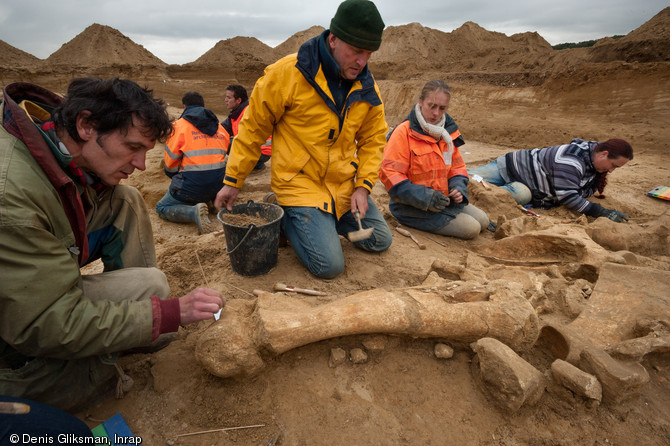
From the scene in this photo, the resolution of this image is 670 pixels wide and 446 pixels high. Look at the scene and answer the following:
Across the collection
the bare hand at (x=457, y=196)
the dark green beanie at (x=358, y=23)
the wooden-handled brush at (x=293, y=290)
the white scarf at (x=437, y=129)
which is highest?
the dark green beanie at (x=358, y=23)

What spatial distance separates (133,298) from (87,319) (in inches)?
17.6

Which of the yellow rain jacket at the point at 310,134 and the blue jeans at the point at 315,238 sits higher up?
the yellow rain jacket at the point at 310,134

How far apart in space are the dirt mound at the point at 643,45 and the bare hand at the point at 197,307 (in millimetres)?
10828

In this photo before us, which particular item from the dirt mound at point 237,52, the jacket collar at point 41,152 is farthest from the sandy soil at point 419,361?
the dirt mound at point 237,52

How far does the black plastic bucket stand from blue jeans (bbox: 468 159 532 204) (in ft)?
11.7

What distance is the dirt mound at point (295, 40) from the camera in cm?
2662

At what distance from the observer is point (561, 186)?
4.59 meters

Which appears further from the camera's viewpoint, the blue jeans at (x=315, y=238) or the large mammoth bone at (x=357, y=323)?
the blue jeans at (x=315, y=238)

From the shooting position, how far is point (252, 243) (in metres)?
2.49

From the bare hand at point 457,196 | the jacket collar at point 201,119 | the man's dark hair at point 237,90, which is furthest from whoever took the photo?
the man's dark hair at point 237,90

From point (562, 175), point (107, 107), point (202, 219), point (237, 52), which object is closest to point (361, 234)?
point (107, 107)

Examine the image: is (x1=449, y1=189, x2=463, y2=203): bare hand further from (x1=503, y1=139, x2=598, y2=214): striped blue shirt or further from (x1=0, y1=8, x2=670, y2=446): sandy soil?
(x1=503, y1=139, x2=598, y2=214): striped blue shirt

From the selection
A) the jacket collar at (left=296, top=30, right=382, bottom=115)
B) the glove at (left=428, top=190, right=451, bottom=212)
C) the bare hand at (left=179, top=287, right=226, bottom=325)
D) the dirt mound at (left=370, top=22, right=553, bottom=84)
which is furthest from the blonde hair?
the dirt mound at (left=370, top=22, right=553, bottom=84)

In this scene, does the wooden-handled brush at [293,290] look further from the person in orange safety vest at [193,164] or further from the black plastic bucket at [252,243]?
the person in orange safety vest at [193,164]
